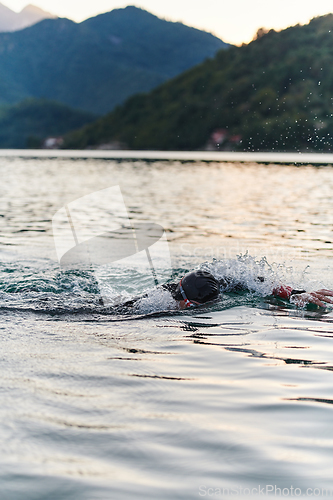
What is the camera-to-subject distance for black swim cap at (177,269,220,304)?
746 centimetres

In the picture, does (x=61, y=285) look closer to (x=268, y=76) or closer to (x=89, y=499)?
(x=89, y=499)

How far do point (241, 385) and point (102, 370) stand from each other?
1319 millimetres

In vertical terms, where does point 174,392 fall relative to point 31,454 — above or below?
above

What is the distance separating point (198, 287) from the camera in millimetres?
7473

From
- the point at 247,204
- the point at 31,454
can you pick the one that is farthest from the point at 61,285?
the point at 247,204

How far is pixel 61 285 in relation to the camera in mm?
9109

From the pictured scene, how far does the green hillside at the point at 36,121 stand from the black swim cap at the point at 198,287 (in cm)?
17251

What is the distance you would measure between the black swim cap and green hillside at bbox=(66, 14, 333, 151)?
83.5 m

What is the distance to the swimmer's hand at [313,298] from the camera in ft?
24.4

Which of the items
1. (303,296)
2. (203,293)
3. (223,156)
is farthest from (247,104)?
(203,293)

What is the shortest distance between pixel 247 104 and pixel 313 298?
374ft

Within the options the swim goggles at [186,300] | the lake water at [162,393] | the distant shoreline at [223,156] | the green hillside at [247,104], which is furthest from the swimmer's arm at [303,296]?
the green hillside at [247,104]

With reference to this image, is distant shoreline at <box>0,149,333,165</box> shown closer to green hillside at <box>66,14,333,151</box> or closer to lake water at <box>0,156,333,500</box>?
green hillside at <box>66,14,333,151</box>

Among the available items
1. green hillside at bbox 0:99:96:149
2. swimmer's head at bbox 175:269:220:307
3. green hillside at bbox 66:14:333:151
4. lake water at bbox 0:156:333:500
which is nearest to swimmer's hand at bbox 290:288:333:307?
lake water at bbox 0:156:333:500
